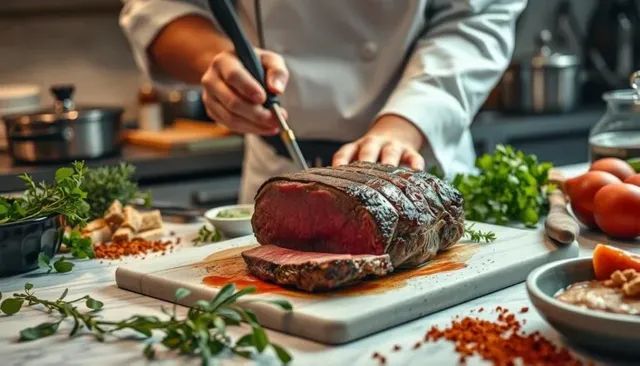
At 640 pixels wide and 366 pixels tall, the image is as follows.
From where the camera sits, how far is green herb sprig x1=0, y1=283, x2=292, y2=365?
1.03 m

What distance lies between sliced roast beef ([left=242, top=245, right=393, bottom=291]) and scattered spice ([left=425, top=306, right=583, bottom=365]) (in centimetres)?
14

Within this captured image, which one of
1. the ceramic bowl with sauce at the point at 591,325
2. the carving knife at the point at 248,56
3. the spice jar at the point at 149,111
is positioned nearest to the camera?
the ceramic bowl with sauce at the point at 591,325

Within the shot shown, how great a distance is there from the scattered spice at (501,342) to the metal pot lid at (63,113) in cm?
203

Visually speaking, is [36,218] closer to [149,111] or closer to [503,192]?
[503,192]

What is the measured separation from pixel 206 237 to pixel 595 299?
32.8 inches

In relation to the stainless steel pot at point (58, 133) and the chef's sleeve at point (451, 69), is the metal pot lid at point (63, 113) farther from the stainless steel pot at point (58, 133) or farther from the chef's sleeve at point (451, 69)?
the chef's sleeve at point (451, 69)

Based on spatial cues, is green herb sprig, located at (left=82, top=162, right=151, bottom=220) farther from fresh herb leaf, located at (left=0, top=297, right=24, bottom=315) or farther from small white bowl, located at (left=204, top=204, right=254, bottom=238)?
fresh herb leaf, located at (left=0, top=297, right=24, bottom=315)

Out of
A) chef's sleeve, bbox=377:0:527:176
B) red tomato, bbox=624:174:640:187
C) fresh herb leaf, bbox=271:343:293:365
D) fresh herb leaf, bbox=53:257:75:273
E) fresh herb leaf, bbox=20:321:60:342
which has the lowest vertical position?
fresh herb leaf, bbox=53:257:75:273

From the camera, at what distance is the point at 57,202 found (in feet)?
4.72

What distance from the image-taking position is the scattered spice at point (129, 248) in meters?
1.59

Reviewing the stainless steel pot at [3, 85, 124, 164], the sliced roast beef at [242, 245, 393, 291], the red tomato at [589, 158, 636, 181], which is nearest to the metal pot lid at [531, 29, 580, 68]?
the stainless steel pot at [3, 85, 124, 164]

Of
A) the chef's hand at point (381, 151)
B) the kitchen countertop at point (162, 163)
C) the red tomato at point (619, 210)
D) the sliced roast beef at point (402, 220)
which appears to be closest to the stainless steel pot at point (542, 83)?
the kitchen countertop at point (162, 163)

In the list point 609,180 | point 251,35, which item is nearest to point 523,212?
point 609,180

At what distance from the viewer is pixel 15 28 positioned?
3551mm
